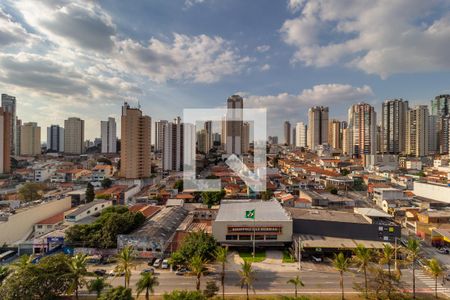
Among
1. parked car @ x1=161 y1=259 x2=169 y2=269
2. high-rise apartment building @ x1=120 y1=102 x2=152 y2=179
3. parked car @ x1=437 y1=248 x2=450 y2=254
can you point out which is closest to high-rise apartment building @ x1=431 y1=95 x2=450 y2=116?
parked car @ x1=437 y1=248 x2=450 y2=254

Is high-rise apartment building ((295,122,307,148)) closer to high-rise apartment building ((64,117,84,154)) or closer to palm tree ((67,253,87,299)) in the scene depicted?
high-rise apartment building ((64,117,84,154))

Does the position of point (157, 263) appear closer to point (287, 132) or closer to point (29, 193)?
point (29, 193)

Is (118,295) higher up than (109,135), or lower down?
lower down

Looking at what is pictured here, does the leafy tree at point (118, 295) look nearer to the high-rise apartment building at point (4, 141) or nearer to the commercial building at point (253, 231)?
the commercial building at point (253, 231)

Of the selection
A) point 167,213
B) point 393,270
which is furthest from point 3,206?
point 393,270

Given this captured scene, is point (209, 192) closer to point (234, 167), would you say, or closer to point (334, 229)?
point (334, 229)

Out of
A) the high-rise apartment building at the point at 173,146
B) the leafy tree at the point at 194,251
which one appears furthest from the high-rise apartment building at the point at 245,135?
the leafy tree at the point at 194,251

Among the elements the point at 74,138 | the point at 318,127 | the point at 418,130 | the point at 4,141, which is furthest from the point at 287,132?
the point at 4,141
